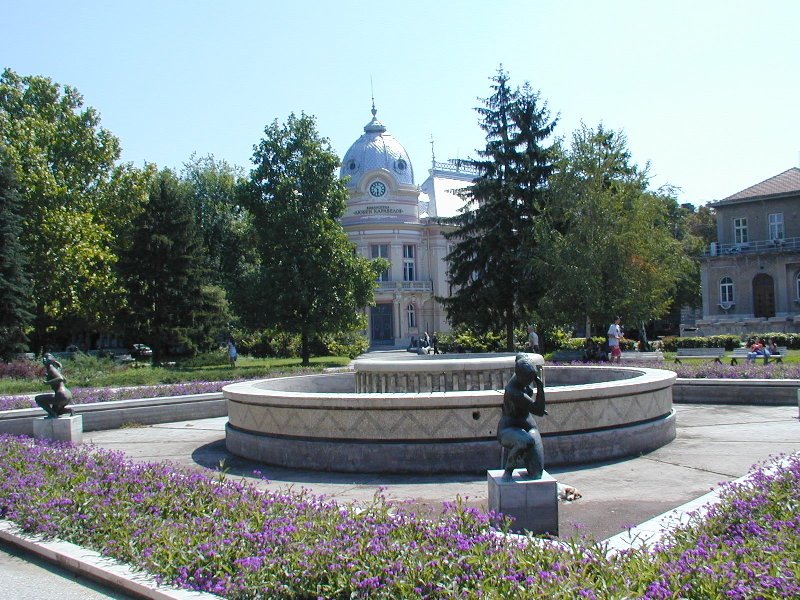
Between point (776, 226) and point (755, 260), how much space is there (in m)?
2.98

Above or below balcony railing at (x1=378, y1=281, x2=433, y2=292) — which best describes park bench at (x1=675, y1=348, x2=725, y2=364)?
below

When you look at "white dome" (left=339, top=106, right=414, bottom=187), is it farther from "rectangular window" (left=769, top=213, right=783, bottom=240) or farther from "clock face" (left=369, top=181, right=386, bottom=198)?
"rectangular window" (left=769, top=213, right=783, bottom=240)

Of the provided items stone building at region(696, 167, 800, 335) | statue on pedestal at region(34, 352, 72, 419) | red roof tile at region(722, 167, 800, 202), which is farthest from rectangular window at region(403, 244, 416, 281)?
statue on pedestal at region(34, 352, 72, 419)

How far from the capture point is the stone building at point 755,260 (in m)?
51.4

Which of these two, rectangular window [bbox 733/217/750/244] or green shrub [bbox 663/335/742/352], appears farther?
rectangular window [bbox 733/217/750/244]

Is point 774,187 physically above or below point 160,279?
above

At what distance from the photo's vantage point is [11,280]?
3328cm

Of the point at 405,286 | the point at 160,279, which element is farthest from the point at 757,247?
the point at 160,279

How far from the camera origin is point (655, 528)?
659cm

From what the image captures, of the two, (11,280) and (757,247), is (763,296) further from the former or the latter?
(11,280)

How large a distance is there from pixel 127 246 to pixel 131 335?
5297mm

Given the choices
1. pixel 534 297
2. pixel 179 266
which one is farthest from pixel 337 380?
pixel 179 266

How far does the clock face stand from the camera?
200ft

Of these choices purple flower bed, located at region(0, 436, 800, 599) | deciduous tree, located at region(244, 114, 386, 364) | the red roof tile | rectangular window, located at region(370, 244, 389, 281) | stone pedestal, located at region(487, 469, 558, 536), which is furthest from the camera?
rectangular window, located at region(370, 244, 389, 281)
